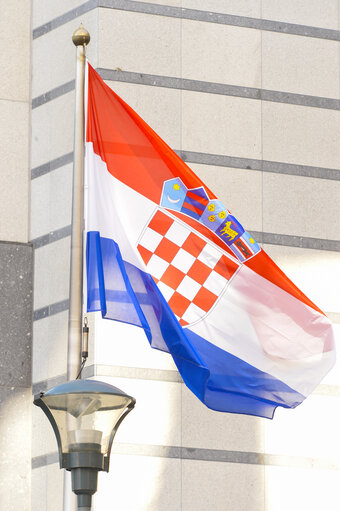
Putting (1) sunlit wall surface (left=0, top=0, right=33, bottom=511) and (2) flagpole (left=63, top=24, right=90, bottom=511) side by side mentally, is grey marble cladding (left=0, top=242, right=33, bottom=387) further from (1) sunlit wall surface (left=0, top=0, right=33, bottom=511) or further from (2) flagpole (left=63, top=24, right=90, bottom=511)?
(2) flagpole (left=63, top=24, right=90, bottom=511)

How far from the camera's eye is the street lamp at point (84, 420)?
887cm

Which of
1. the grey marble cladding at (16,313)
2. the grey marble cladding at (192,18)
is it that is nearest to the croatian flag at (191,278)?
the grey marble cladding at (192,18)

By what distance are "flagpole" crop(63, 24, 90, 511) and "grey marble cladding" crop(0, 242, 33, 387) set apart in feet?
12.1

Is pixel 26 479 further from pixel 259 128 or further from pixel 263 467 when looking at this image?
pixel 259 128

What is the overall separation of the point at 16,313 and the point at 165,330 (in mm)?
3968

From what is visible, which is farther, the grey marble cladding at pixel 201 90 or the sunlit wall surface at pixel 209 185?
the grey marble cladding at pixel 201 90

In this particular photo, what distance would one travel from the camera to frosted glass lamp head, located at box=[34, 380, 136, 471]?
29.1 ft

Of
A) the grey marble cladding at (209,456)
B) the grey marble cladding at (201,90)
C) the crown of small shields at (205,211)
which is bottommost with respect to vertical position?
the grey marble cladding at (209,456)

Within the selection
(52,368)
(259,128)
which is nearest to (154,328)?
(52,368)

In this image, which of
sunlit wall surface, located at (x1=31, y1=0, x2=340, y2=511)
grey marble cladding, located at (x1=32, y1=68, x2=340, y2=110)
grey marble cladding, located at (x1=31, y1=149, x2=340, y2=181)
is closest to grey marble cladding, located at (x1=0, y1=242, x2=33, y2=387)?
sunlit wall surface, located at (x1=31, y1=0, x2=340, y2=511)

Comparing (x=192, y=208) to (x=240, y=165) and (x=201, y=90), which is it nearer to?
(x=240, y=165)

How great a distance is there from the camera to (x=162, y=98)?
13.9 meters

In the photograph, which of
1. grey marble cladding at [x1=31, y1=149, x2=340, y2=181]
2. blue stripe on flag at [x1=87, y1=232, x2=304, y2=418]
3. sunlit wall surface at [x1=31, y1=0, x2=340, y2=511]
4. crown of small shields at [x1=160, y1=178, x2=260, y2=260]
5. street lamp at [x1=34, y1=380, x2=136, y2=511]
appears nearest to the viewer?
street lamp at [x1=34, y1=380, x2=136, y2=511]

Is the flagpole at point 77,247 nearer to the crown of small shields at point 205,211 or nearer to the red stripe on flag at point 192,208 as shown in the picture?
the crown of small shields at point 205,211
